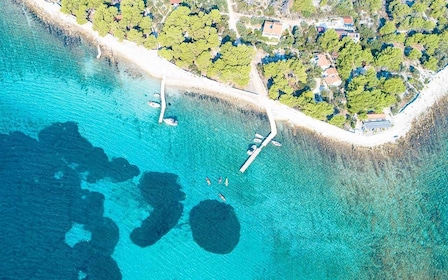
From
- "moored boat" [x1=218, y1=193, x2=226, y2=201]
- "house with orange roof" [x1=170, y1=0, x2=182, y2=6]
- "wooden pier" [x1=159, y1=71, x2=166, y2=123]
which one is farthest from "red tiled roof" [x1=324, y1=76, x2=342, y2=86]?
"house with orange roof" [x1=170, y1=0, x2=182, y2=6]

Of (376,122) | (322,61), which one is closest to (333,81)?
(322,61)

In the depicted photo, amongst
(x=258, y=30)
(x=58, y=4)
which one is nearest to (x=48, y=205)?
(x=58, y=4)

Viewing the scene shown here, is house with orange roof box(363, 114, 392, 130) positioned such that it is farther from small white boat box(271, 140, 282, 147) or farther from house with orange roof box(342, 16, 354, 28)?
house with orange roof box(342, 16, 354, 28)

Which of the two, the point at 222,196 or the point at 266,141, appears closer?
the point at 222,196

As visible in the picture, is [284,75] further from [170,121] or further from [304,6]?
[170,121]

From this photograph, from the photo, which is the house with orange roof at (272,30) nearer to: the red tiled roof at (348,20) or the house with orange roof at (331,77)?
the house with orange roof at (331,77)
